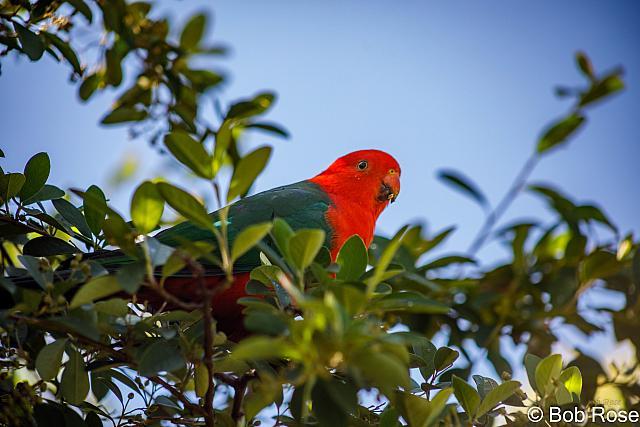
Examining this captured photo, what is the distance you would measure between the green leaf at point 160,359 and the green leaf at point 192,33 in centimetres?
205

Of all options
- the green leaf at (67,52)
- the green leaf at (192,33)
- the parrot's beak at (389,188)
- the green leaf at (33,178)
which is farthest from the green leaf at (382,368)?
the green leaf at (192,33)

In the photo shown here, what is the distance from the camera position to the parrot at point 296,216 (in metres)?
2.61

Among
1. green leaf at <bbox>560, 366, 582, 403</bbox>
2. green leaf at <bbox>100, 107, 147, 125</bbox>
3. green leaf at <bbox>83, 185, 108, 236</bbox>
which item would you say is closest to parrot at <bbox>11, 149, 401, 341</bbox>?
green leaf at <bbox>83, 185, 108, 236</bbox>

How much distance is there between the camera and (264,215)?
2.89 metres

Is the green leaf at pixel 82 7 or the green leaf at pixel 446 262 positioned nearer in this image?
the green leaf at pixel 82 7

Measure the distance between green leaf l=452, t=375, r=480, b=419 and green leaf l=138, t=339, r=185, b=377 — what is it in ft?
2.47

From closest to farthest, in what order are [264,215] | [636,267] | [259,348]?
[259,348], [264,215], [636,267]

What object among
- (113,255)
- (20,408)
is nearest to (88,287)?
(20,408)

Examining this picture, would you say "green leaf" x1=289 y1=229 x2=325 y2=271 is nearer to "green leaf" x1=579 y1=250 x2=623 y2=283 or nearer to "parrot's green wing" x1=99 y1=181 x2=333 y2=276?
"parrot's green wing" x1=99 y1=181 x2=333 y2=276

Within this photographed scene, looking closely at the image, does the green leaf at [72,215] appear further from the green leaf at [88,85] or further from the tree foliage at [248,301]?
the green leaf at [88,85]

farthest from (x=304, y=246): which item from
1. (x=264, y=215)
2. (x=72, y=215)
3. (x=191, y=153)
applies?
(x=264, y=215)

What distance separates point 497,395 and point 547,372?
20cm

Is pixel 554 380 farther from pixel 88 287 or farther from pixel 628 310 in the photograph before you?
pixel 628 310

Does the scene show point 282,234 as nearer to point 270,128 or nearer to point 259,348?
point 259,348
